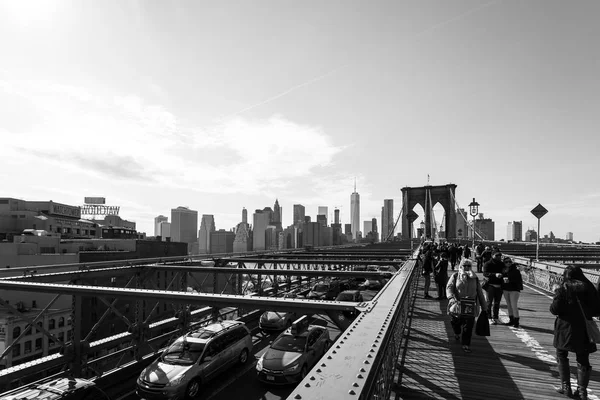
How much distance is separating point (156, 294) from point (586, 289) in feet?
21.4

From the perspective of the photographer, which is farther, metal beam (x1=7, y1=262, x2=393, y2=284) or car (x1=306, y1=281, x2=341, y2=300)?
car (x1=306, y1=281, x2=341, y2=300)

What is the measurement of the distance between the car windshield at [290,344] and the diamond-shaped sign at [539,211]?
1218 centimetres

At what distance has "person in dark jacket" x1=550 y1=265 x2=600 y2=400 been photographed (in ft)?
15.3

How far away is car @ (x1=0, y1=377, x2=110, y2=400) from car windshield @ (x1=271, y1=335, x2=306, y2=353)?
5746mm

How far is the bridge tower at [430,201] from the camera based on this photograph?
111312 millimetres

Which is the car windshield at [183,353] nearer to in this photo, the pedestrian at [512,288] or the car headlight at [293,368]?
the car headlight at [293,368]

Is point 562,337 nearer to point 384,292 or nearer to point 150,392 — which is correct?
point 384,292

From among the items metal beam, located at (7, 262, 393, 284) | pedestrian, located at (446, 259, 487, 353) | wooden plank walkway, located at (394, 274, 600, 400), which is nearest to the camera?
wooden plank walkway, located at (394, 274, 600, 400)

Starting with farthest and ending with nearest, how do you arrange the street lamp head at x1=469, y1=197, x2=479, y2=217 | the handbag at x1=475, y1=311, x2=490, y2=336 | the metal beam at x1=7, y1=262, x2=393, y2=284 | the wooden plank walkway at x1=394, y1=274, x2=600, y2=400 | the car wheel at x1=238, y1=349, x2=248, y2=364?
the street lamp head at x1=469, y1=197, x2=479, y2=217
the car wheel at x1=238, y1=349, x2=248, y2=364
the metal beam at x1=7, y1=262, x2=393, y2=284
the handbag at x1=475, y1=311, x2=490, y2=336
the wooden plank walkway at x1=394, y1=274, x2=600, y2=400

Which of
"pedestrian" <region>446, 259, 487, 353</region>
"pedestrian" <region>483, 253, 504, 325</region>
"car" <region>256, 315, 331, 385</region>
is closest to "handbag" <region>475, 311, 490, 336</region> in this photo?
"pedestrian" <region>446, 259, 487, 353</region>

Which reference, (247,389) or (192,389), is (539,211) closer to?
(247,389)

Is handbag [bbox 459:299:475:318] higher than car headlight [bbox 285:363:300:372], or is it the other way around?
handbag [bbox 459:299:475:318]

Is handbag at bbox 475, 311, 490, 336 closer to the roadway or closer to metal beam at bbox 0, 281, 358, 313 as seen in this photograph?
metal beam at bbox 0, 281, 358, 313

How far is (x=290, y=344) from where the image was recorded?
1256 centimetres
